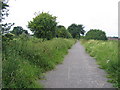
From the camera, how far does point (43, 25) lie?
16.1m

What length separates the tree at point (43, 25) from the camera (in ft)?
52.8

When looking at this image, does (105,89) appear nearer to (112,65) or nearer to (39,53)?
(112,65)

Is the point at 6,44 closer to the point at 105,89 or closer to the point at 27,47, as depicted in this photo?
the point at 27,47

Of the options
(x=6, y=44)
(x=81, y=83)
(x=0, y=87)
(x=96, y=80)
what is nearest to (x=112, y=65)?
(x=96, y=80)

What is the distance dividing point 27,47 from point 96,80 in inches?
139

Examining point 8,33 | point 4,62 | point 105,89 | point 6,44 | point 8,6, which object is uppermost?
point 8,6

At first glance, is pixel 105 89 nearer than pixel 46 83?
Yes

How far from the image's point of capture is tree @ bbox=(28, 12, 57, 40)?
52.8ft

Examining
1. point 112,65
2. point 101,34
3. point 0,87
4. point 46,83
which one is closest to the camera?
point 0,87

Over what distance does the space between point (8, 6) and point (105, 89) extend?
4.45 meters

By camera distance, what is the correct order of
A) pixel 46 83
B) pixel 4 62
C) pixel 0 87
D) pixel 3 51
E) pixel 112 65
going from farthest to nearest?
pixel 112 65 < pixel 3 51 < pixel 46 83 < pixel 4 62 < pixel 0 87

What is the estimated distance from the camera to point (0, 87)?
450cm

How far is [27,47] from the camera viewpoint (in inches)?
324

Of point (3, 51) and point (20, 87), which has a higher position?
point (3, 51)
